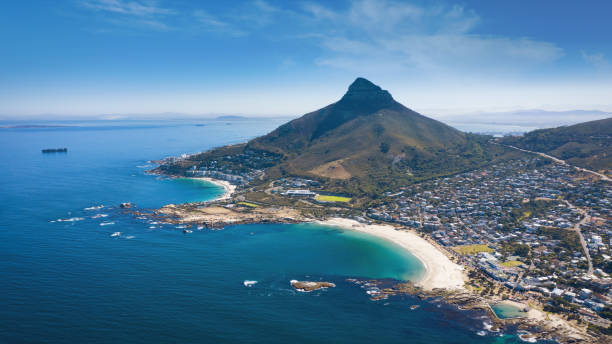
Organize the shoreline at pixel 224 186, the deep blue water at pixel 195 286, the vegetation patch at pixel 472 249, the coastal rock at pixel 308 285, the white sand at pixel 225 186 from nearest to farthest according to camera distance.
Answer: the deep blue water at pixel 195 286
the coastal rock at pixel 308 285
the vegetation patch at pixel 472 249
the shoreline at pixel 224 186
the white sand at pixel 225 186

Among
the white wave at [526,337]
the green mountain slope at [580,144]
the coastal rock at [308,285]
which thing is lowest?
the white wave at [526,337]

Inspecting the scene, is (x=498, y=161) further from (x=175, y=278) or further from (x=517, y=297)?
(x=175, y=278)

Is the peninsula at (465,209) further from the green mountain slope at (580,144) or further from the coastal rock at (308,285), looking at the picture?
the coastal rock at (308,285)

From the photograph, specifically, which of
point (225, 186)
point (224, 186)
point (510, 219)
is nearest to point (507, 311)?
point (510, 219)

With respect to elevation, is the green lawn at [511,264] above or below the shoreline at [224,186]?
below

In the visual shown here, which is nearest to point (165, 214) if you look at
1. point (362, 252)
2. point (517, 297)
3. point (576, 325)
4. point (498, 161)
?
point (362, 252)

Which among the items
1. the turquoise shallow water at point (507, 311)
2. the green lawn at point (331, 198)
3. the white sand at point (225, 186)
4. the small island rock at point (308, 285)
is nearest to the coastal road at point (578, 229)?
Result: the turquoise shallow water at point (507, 311)

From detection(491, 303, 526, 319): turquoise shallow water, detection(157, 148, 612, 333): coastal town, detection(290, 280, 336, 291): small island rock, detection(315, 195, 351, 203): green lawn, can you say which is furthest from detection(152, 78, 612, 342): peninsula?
detection(290, 280, 336, 291): small island rock

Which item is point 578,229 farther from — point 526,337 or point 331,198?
point 331,198
